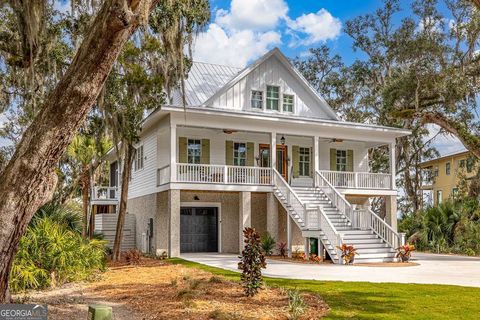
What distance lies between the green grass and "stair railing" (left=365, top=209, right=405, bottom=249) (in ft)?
23.2

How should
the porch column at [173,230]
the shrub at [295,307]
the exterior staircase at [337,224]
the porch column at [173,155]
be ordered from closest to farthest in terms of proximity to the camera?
the shrub at [295,307], the exterior staircase at [337,224], the porch column at [173,230], the porch column at [173,155]

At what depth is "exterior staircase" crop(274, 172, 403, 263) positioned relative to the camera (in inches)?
670

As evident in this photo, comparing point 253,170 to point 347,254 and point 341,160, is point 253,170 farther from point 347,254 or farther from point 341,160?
point 347,254

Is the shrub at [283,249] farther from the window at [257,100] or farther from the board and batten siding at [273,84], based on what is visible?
the window at [257,100]

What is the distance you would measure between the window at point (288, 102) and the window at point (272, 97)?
15.8 inches

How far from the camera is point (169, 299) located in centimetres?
909

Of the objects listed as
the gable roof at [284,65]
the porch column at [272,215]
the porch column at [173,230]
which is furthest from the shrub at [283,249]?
the gable roof at [284,65]

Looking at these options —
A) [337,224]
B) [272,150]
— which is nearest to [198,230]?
[272,150]

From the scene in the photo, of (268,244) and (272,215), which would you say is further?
(272,215)

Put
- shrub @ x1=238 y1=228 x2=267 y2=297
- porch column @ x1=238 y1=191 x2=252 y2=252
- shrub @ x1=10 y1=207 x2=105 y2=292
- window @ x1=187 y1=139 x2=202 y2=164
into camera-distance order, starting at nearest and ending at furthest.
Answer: shrub @ x1=238 y1=228 x2=267 y2=297
shrub @ x1=10 y1=207 x2=105 y2=292
porch column @ x1=238 y1=191 x2=252 y2=252
window @ x1=187 y1=139 x2=202 y2=164

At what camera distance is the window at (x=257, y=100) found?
888 inches

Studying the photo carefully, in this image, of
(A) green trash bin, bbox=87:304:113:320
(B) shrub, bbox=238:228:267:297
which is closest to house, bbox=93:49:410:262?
(B) shrub, bbox=238:228:267:297

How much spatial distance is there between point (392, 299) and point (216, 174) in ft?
39.4

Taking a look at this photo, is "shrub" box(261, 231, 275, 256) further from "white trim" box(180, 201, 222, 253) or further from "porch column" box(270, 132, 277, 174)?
"porch column" box(270, 132, 277, 174)
